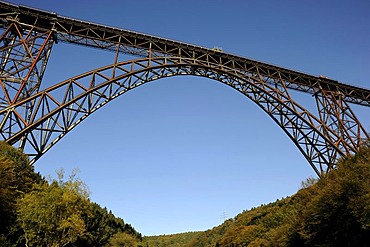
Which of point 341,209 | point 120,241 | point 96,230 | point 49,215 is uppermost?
point 120,241

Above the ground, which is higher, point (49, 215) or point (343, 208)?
point (49, 215)

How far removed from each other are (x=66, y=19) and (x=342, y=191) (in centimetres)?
2137

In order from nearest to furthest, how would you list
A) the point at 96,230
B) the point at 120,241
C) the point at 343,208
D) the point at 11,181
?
the point at 11,181, the point at 343,208, the point at 96,230, the point at 120,241

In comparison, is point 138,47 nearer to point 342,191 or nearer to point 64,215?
point 64,215

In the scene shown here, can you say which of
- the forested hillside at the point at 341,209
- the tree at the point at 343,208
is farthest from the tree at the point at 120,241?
the tree at the point at 343,208

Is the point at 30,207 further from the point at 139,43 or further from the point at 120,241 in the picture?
the point at 120,241

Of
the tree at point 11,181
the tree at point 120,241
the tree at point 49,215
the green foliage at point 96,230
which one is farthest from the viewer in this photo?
the tree at point 120,241

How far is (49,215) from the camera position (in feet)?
62.8

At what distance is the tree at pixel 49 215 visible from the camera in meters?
18.4

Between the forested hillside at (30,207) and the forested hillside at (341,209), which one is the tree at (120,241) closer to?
the forested hillside at (30,207)

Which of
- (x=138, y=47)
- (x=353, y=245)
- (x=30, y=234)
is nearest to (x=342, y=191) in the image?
(x=353, y=245)

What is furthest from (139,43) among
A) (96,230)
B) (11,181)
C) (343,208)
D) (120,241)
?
(120,241)

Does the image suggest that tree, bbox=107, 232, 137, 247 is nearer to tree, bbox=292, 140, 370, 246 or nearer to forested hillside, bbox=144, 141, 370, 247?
forested hillside, bbox=144, 141, 370, 247

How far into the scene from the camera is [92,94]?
18.0m
